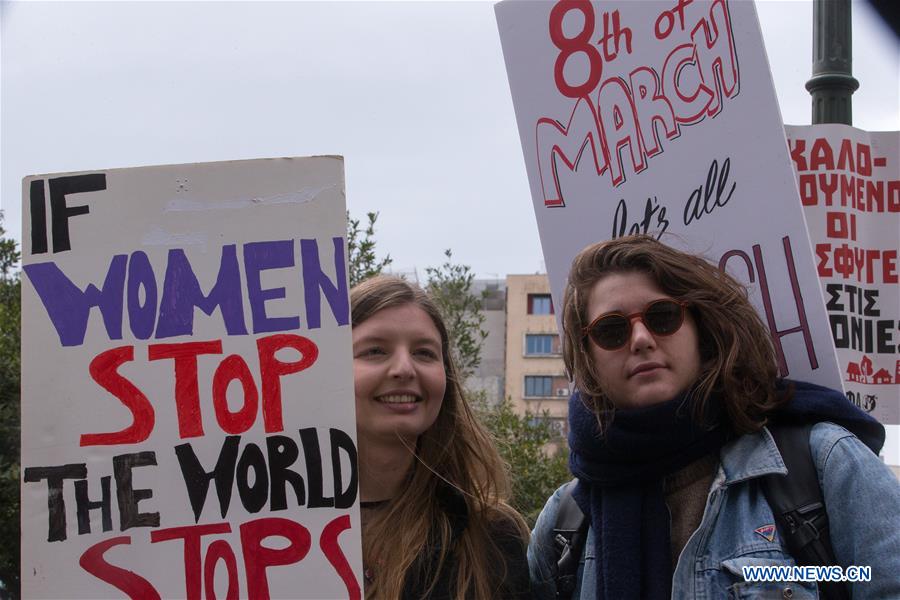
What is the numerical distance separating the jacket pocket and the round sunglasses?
0.55m

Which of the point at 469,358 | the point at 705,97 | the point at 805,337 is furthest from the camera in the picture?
the point at 469,358

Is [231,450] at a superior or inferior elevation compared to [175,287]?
inferior

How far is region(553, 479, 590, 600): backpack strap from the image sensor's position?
2570 mm

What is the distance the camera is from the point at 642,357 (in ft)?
8.05

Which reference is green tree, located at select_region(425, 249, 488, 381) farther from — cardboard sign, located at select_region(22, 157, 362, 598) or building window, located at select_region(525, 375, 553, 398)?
building window, located at select_region(525, 375, 553, 398)

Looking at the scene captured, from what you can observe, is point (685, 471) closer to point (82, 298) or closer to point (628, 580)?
point (628, 580)

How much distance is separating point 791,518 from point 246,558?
119 centimetres

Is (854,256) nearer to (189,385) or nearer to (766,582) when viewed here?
(766,582)

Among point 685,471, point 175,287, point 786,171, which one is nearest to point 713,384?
point 685,471

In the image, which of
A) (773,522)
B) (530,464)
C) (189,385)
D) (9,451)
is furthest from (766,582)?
(9,451)

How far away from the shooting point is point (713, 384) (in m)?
2.40

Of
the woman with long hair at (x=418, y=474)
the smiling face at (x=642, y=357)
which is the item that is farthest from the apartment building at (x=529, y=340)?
the smiling face at (x=642, y=357)

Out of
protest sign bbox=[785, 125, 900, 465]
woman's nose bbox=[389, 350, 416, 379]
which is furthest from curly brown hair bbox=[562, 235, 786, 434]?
protest sign bbox=[785, 125, 900, 465]

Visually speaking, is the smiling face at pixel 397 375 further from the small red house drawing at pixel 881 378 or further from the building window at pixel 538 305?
the building window at pixel 538 305
